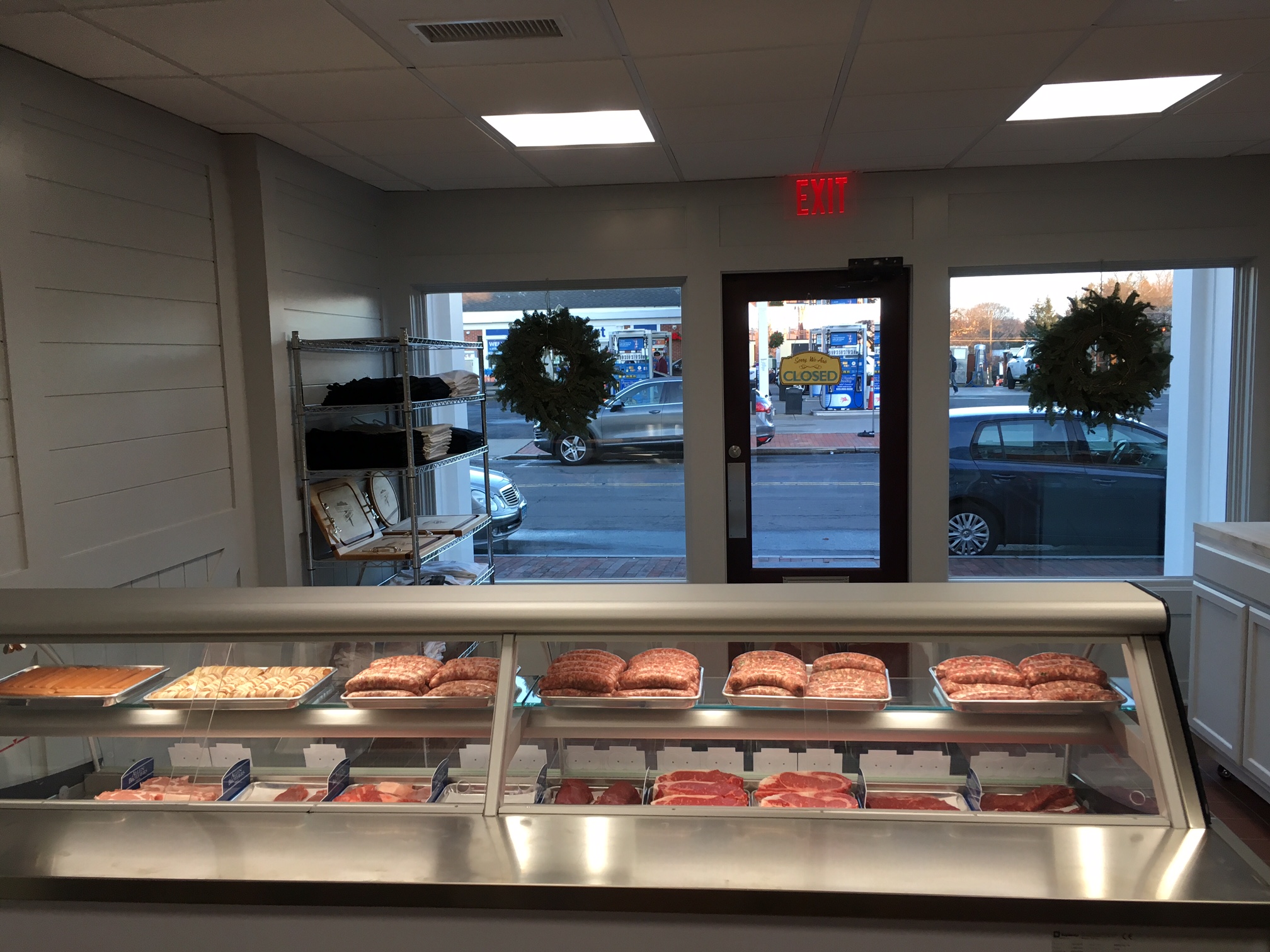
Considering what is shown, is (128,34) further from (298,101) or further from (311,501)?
(311,501)

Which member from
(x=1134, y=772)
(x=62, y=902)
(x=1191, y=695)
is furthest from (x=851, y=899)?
(x=1191, y=695)

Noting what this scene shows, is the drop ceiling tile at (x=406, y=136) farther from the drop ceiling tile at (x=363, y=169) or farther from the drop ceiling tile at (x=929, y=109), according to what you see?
the drop ceiling tile at (x=929, y=109)

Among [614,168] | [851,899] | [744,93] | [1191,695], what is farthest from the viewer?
[614,168]

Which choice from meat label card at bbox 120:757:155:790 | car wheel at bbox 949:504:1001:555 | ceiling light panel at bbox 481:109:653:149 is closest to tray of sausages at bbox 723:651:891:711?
meat label card at bbox 120:757:155:790

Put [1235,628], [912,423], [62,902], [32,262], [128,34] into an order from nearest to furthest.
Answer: [62,902] → [128,34] → [32,262] → [1235,628] → [912,423]

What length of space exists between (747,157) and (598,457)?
1818mm

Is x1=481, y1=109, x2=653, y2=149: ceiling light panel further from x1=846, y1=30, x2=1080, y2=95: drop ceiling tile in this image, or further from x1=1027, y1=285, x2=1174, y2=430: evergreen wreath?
x1=1027, y1=285, x2=1174, y2=430: evergreen wreath

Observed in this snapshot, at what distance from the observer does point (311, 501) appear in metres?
4.09

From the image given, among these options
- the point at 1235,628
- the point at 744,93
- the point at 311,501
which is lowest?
the point at 1235,628

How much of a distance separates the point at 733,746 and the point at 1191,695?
3065mm

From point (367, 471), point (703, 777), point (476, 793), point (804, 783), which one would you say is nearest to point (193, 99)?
point (367, 471)

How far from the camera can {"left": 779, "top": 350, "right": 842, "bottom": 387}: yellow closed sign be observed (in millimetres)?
4965

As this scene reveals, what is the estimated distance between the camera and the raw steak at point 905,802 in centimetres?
183

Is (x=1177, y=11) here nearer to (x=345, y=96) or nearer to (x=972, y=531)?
(x=345, y=96)
